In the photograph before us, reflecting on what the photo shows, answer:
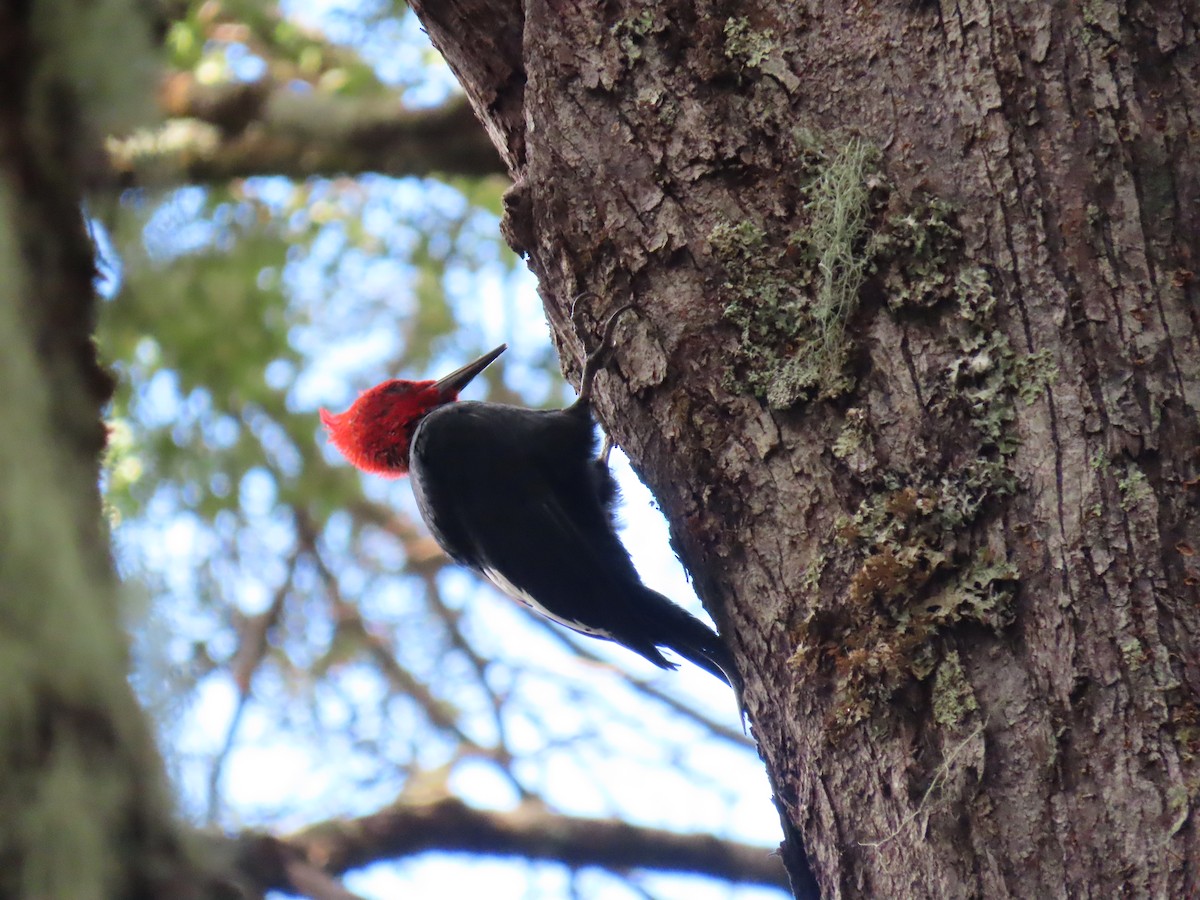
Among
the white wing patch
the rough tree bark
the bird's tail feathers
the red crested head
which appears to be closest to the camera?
the rough tree bark

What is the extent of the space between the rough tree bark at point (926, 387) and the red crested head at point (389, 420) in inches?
81.6

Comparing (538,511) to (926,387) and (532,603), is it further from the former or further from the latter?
(926,387)

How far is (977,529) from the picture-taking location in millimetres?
1740

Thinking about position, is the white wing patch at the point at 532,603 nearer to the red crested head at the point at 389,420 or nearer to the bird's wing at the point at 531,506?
the bird's wing at the point at 531,506

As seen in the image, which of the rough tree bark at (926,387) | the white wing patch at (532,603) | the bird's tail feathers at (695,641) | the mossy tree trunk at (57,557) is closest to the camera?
the mossy tree trunk at (57,557)

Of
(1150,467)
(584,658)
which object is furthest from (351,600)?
(1150,467)

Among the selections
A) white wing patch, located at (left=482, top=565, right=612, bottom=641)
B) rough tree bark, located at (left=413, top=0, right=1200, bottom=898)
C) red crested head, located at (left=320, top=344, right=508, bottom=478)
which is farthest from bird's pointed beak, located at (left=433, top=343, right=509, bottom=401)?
rough tree bark, located at (left=413, top=0, right=1200, bottom=898)

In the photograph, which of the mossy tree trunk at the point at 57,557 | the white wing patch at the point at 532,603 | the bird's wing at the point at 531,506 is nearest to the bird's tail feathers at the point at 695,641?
the bird's wing at the point at 531,506

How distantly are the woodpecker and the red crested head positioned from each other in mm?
353

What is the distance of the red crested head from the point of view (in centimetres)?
423

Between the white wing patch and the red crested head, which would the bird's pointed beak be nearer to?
the red crested head

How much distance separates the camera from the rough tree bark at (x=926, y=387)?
1.61 metres

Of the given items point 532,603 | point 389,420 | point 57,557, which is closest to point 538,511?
point 532,603

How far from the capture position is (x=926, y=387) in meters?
1.84
